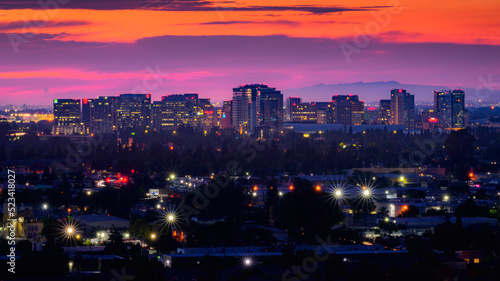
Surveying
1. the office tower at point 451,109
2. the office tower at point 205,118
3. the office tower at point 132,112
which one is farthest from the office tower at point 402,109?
the office tower at point 132,112

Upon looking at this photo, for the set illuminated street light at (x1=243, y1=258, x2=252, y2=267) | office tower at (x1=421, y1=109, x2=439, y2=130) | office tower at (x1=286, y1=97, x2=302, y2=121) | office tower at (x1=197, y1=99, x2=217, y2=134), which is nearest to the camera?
illuminated street light at (x1=243, y1=258, x2=252, y2=267)

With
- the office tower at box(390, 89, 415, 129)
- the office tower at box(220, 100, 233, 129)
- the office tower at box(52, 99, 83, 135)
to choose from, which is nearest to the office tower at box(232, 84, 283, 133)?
the office tower at box(220, 100, 233, 129)

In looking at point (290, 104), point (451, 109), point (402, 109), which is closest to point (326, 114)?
point (290, 104)

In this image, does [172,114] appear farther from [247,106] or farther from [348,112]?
[348,112]

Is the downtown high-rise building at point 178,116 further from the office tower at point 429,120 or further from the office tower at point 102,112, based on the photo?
the office tower at point 429,120

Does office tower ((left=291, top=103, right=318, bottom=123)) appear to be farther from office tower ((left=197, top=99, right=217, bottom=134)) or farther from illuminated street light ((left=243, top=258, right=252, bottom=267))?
illuminated street light ((left=243, top=258, right=252, bottom=267))

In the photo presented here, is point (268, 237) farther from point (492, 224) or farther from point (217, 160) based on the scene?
point (217, 160)
